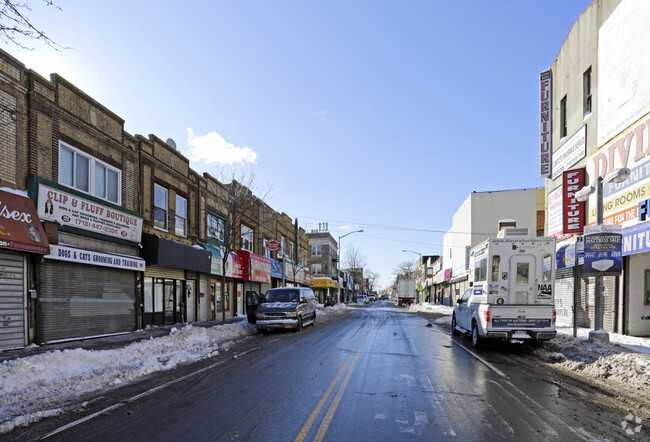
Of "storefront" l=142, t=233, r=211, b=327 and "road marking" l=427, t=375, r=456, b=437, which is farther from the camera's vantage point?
"storefront" l=142, t=233, r=211, b=327

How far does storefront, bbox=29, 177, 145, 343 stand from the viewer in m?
12.7

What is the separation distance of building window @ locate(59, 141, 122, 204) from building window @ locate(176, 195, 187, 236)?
15.3 feet

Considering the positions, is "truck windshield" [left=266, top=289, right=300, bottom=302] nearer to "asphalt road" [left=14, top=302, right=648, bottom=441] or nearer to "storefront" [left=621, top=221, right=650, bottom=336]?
"asphalt road" [left=14, top=302, right=648, bottom=441]

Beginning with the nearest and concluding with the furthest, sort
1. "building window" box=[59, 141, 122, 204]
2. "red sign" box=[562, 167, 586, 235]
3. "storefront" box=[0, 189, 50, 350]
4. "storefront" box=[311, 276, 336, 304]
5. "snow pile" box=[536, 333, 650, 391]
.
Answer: "snow pile" box=[536, 333, 650, 391] → "storefront" box=[0, 189, 50, 350] → "building window" box=[59, 141, 122, 204] → "red sign" box=[562, 167, 586, 235] → "storefront" box=[311, 276, 336, 304]

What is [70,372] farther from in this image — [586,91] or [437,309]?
[437,309]

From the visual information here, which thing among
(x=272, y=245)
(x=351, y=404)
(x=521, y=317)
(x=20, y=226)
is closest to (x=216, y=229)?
(x=272, y=245)

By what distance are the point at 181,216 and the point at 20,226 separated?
10091 millimetres

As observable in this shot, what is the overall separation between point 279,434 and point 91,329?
11933 millimetres

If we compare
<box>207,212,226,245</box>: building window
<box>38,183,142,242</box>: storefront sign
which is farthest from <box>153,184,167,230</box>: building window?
<box>207,212,226,245</box>: building window

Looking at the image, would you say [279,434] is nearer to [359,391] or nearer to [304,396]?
[304,396]

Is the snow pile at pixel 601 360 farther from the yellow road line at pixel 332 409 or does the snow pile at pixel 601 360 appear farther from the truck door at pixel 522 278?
the yellow road line at pixel 332 409

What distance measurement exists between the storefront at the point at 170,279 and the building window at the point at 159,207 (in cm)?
116

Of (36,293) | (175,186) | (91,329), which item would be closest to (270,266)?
(175,186)

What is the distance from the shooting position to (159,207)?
19.4 m
